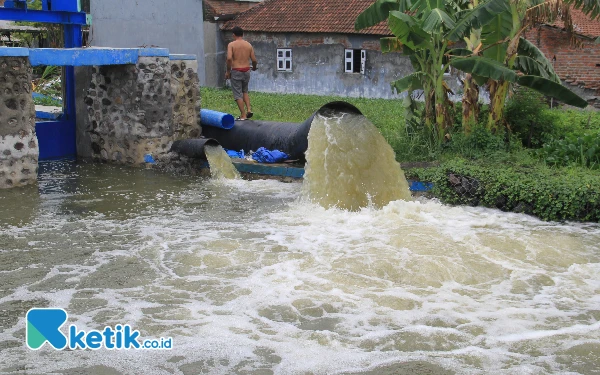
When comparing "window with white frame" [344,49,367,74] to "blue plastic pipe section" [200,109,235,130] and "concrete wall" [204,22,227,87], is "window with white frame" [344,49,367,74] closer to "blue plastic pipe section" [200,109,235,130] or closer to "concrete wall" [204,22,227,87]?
"concrete wall" [204,22,227,87]

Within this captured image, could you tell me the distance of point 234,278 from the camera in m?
7.23

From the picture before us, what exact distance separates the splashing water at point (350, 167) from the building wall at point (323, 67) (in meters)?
13.0

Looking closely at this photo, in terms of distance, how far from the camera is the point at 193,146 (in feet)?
40.9

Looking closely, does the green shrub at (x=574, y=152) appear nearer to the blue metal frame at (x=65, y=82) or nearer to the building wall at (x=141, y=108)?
the building wall at (x=141, y=108)

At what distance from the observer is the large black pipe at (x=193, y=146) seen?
12281mm

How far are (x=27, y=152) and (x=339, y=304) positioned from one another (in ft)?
22.5

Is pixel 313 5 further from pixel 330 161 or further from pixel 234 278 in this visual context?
pixel 234 278

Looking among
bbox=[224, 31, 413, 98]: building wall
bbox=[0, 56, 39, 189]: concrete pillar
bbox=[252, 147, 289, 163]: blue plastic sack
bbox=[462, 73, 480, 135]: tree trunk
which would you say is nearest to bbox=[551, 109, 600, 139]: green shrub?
bbox=[462, 73, 480, 135]: tree trunk

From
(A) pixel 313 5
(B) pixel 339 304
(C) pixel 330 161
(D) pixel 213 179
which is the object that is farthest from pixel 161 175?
(A) pixel 313 5

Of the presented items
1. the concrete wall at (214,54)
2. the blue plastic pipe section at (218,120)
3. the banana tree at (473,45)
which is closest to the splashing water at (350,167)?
the banana tree at (473,45)

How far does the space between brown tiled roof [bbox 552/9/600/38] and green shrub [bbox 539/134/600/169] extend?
9.59 meters

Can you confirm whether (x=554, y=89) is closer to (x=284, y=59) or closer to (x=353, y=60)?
(x=353, y=60)

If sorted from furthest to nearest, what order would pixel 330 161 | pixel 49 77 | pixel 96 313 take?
pixel 49 77, pixel 330 161, pixel 96 313

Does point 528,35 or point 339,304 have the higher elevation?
point 528,35
